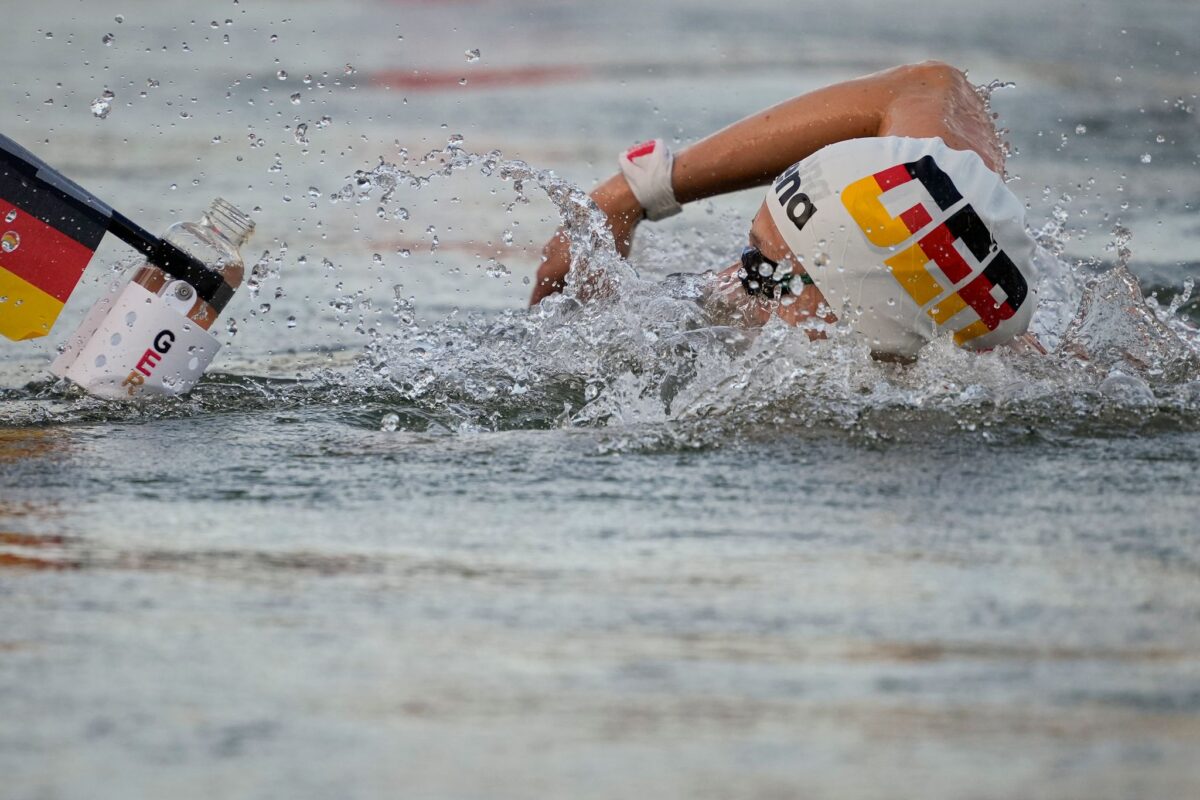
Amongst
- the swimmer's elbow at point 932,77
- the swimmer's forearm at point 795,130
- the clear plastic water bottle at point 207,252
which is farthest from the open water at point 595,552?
the swimmer's elbow at point 932,77

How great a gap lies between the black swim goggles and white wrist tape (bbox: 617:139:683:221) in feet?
2.01

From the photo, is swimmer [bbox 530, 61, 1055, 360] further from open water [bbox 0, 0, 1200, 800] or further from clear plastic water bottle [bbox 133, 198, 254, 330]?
clear plastic water bottle [bbox 133, 198, 254, 330]

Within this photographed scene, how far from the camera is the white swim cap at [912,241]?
3998 millimetres

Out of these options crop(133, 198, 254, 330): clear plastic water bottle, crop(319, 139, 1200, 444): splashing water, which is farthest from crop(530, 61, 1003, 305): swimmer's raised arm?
crop(133, 198, 254, 330): clear plastic water bottle

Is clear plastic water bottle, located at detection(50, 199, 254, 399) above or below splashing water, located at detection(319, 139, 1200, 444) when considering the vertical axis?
above

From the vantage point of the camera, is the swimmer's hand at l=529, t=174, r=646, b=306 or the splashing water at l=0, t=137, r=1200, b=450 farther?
the swimmer's hand at l=529, t=174, r=646, b=306

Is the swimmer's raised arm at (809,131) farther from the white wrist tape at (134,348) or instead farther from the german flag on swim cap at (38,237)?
the german flag on swim cap at (38,237)

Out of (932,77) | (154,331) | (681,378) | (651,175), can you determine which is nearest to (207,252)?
(154,331)

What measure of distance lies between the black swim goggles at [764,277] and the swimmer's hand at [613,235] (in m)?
0.68

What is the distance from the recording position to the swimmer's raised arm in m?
4.58

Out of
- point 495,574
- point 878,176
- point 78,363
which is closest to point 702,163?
point 878,176

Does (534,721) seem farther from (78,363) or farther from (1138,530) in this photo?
(78,363)

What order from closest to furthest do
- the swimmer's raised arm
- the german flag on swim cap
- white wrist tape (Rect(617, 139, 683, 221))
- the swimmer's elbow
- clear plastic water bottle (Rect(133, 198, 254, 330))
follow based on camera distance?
the german flag on swim cap → clear plastic water bottle (Rect(133, 198, 254, 330)) → the swimmer's raised arm → the swimmer's elbow → white wrist tape (Rect(617, 139, 683, 221))

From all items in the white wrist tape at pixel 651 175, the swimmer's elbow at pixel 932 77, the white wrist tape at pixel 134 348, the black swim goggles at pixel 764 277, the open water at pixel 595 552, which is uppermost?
the swimmer's elbow at pixel 932 77
